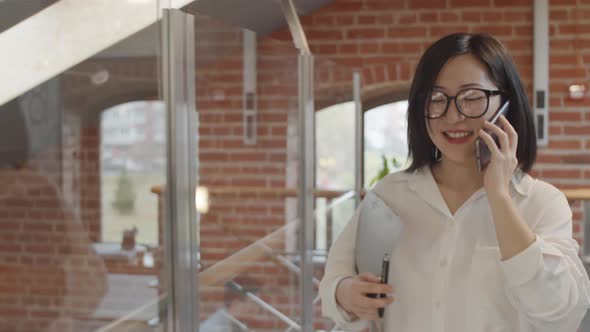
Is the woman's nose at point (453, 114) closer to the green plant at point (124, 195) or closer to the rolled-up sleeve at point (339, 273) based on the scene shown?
the rolled-up sleeve at point (339, 273)

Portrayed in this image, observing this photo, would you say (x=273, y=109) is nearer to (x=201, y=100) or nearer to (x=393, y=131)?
(x=201, y=100)

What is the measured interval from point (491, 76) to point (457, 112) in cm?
9

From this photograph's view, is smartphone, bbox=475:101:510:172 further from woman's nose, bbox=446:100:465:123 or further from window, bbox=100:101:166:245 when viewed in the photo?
window, bbox=100:101:166:245

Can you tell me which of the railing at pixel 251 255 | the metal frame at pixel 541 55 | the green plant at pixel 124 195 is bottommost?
the railing at pixel 251 255

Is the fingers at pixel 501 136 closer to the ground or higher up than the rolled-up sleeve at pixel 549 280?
higher up

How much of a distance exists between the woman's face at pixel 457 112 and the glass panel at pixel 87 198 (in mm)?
555

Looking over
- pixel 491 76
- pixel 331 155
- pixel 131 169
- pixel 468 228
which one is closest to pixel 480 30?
pixel 331 155

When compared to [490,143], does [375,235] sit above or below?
below

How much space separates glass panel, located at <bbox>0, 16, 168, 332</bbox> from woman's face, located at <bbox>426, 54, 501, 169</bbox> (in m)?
0.55

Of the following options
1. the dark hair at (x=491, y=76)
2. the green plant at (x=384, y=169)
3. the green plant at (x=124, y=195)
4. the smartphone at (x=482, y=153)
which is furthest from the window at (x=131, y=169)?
the green plant at (x=384, y=169)

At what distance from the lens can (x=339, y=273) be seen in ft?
4.01

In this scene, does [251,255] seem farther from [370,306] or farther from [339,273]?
[370,306]

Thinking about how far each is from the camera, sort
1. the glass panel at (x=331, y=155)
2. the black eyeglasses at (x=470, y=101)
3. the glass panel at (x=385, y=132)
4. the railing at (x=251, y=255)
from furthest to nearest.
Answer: the glass panel at (x=385, y=132) < the glass panel at (x=331, y=155) < the railing at (x=251, y=255) < the black eyeglasses at (x=470, y=101)

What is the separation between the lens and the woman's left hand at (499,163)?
3.50ft
